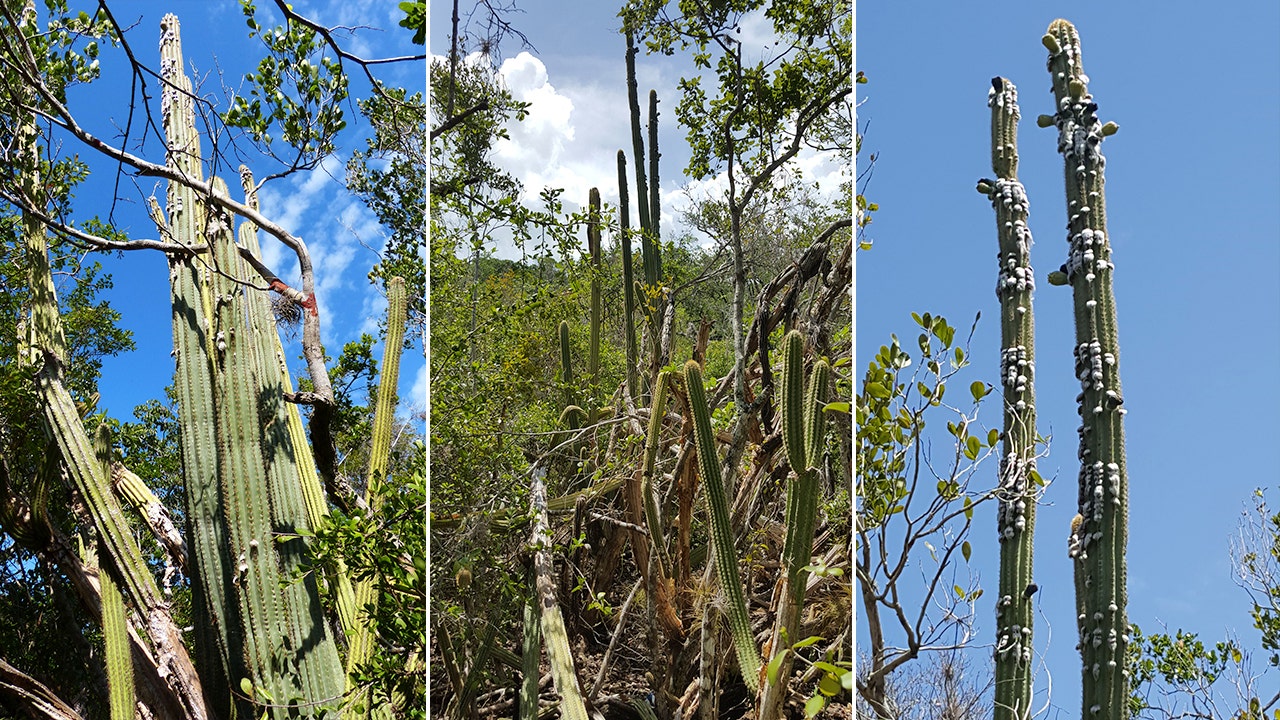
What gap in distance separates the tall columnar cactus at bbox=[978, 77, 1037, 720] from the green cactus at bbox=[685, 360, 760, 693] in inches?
27.4

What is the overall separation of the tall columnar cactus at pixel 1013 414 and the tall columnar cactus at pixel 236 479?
5.72 feet

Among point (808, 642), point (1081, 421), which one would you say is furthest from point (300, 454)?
point (1081, 421)

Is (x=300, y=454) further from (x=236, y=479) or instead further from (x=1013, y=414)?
(x=1013, y=414)

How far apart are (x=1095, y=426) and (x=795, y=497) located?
1.00 m

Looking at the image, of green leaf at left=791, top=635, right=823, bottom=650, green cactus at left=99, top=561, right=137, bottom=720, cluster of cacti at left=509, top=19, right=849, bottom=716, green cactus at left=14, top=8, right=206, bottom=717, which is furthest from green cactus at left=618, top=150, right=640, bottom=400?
green cactus at left=99, top=561, right=137, bottom=720

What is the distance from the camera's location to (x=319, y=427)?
2.44 metres

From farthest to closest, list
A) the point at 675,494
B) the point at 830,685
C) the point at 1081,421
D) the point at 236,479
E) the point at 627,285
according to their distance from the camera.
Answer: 1. the point at 236,479
2. the point at 1081,421
3. the point at 627,285
4. the point at 675,494
5. the point at 830,685

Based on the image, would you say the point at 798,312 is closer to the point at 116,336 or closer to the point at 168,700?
the point at 168,700

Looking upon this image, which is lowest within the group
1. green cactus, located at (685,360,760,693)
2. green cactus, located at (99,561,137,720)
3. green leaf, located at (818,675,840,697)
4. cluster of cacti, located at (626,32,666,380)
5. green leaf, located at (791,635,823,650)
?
green cactus, located at (99,561,137,720)

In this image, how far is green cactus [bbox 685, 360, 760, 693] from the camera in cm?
119

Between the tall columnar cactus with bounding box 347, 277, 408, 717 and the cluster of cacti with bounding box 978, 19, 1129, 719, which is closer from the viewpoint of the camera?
the cluster of cacti with bounding box 978, 19, 1129, 719

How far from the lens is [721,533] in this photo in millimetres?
1242

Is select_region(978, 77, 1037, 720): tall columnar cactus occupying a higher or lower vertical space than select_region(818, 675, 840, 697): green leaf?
higher

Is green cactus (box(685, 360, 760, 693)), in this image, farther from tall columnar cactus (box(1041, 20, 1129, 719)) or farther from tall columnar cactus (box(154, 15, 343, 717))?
tall columnar cactus (box(154, 15, 343, 717))
